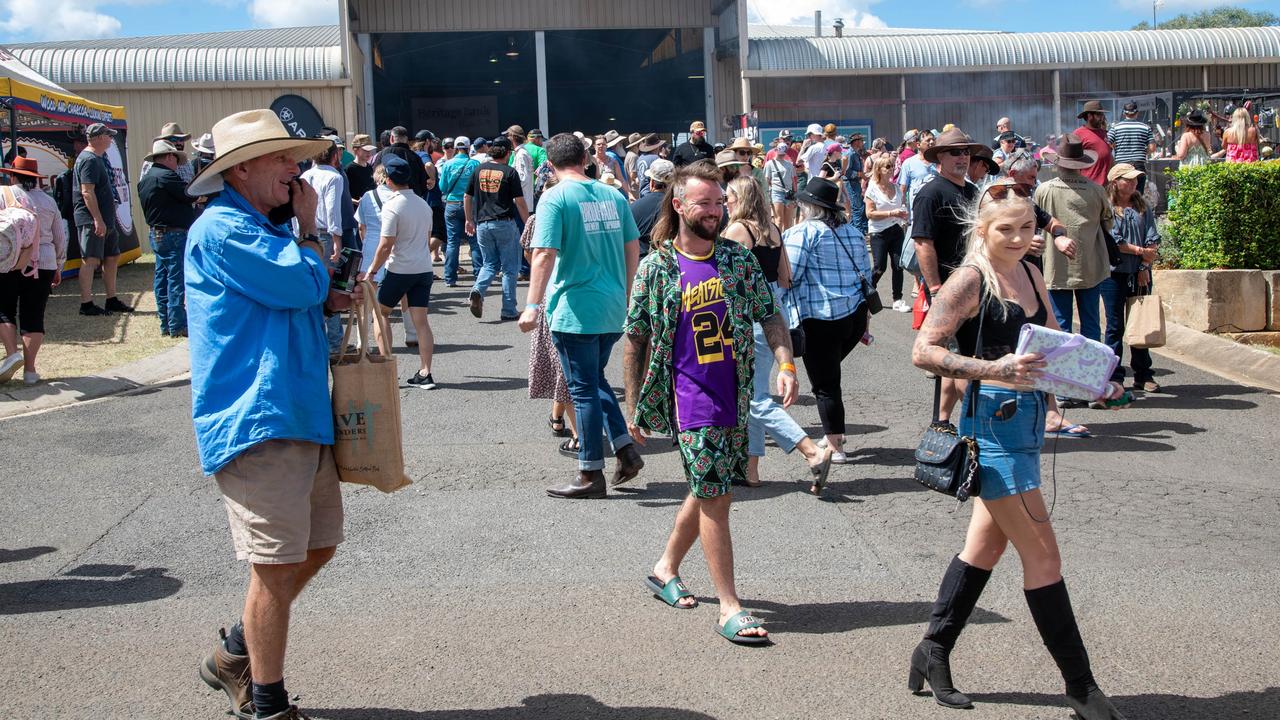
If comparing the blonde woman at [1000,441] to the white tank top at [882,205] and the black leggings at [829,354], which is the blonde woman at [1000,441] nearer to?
the black leggings at [829,354]

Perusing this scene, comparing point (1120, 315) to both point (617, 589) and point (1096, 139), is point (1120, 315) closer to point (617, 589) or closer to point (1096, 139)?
point (1096, 139)

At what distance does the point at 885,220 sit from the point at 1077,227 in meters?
4.99

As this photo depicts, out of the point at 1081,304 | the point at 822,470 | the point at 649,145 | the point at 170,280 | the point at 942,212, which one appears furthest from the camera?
the point at 649,145

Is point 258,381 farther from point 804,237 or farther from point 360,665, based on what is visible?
point 804,237

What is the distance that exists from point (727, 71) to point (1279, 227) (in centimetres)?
1959

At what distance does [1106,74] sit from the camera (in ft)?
96.1

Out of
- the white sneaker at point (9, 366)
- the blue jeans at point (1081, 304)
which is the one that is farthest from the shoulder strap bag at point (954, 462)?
the white sneaker at point (9, 366)

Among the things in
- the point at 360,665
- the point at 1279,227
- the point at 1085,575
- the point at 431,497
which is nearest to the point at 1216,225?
the point at 1279,227

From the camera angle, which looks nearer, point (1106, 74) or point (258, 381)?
point (258, 381)

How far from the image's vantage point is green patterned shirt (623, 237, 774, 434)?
14.7 feet

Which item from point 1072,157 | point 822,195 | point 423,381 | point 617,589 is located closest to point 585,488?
point 617,589

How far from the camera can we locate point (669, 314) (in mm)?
4449

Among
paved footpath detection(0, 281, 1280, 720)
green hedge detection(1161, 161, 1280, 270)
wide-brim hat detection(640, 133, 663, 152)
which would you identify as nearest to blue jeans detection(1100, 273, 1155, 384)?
paved footpath detection(0, 281, 1280, 720)

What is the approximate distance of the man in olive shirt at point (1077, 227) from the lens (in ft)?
27.3
